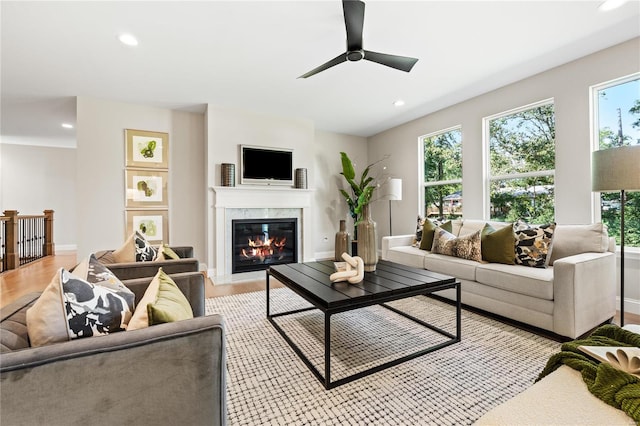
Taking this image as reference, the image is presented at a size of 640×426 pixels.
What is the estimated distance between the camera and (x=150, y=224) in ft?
14.1

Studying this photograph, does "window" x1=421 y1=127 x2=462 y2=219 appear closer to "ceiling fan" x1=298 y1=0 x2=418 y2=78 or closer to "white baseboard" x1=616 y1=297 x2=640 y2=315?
"white baseboard" x1=616 y1=297 x2=640 y2=315

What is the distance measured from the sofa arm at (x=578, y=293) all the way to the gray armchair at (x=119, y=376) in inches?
94.2

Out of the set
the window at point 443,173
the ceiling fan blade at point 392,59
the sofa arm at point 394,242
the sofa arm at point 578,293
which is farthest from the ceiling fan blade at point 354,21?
the window at point 443,173

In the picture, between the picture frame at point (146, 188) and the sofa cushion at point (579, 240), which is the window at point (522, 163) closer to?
the sofa cushion at point (579, 240)

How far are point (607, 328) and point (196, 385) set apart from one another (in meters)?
1.84

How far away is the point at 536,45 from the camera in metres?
2.69

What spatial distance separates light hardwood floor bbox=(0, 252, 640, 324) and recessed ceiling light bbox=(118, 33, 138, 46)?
2.73 m

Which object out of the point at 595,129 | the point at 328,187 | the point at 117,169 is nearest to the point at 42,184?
the point at 117,169

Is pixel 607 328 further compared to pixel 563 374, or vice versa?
pixel 607 328

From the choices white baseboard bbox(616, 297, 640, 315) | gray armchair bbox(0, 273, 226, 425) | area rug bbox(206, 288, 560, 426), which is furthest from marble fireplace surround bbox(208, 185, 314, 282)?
white baseboard bbox(616, 297, 640, 315)

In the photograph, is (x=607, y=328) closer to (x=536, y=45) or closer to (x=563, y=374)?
(x=563, y=374)

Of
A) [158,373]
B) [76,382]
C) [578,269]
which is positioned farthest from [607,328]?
[76,382]

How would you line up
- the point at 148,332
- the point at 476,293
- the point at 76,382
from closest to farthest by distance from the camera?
the point at 76,382 → the point at 148,332 → the point at 476,293

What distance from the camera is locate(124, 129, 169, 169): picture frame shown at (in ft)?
13.6
